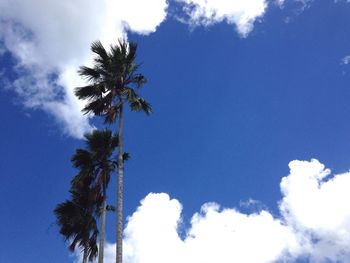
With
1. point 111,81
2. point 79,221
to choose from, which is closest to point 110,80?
point 111,81

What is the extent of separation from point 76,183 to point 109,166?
2075 millimetres

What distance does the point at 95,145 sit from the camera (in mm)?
23641

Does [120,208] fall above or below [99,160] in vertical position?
below

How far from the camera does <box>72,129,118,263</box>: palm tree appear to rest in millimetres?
22844

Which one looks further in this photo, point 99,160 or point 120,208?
point 99,160

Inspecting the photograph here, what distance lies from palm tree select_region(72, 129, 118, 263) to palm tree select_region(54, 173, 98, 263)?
2.79 meters

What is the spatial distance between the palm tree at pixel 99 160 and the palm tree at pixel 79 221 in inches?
110

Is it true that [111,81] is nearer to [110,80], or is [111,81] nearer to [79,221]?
[110,80]

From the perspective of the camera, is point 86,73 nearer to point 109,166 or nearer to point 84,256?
point 109,166

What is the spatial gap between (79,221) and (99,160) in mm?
5165

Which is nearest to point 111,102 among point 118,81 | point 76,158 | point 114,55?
point 118,81

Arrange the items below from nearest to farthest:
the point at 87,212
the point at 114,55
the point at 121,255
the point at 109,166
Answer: the point at 121,255 < the point at 114,55 < the point at 109,166 < the point at 87,212

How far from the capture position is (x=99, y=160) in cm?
2341

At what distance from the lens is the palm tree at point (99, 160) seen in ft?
74.9
